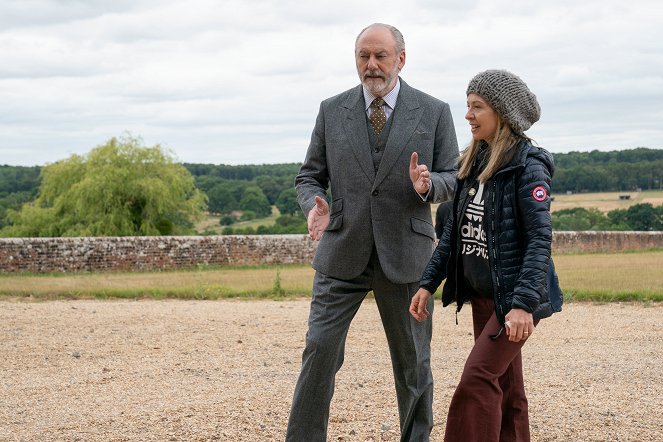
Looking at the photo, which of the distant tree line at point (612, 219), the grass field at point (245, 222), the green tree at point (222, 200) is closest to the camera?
the distant tree line at point (612, 219)

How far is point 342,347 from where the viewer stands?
493 centimetres

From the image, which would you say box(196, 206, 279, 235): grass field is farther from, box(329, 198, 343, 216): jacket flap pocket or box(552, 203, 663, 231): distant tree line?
box(329, 198, 343, 216): jacket flap pocket

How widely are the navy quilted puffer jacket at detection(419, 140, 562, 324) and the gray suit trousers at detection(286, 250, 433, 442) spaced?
76 cm

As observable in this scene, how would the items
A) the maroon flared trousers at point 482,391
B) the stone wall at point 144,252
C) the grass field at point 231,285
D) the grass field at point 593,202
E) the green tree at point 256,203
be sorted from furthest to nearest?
the green tree at point 256,203
the grass field at point 593,202
the stone wall at point 144,252
the grass field at point 231,285
the maroon flared trousers at point 482,391

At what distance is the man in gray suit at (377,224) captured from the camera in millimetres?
4832

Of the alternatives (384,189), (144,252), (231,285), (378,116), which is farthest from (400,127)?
(144,252)

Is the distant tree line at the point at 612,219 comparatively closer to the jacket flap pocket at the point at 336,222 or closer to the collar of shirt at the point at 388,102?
the collar of shirt at the point at 388,102

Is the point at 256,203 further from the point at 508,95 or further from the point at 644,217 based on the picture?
the point at 508,95

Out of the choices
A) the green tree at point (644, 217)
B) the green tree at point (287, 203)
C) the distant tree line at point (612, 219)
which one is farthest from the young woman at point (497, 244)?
the green tree at point (287, 203)

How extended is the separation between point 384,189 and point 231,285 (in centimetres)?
1246

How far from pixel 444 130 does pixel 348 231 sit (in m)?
0.74

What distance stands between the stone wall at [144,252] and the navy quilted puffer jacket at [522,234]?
18.7 meters

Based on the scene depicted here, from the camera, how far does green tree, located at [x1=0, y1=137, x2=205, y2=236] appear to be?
35938mm

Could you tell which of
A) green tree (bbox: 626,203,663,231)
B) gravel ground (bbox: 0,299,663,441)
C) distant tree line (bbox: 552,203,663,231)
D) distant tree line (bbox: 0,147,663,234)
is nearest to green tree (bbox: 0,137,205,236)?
distant tree line (bbox: 0,147,663,234)
